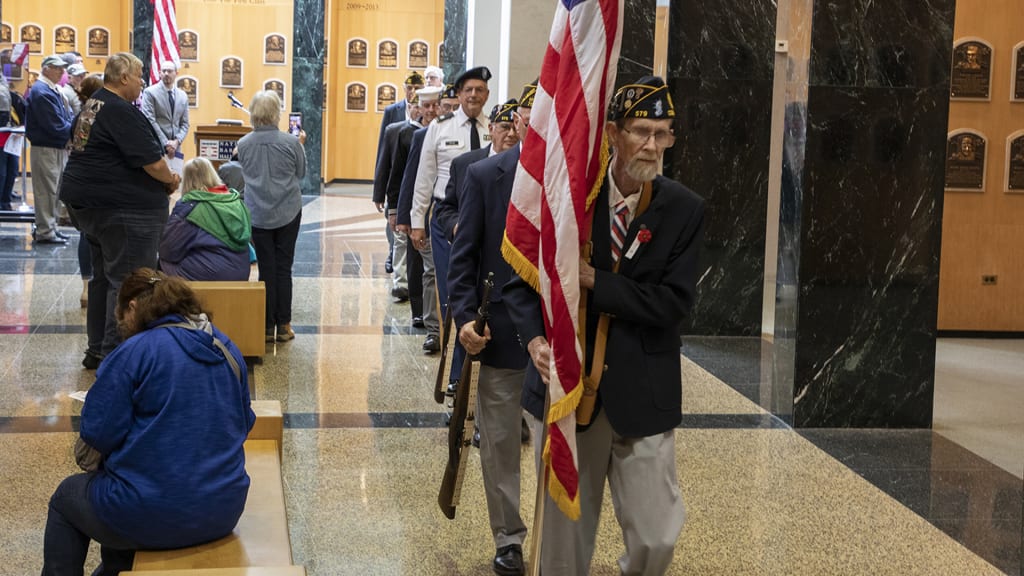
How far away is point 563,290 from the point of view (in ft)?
12.3

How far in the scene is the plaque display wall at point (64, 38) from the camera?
25453 millimetres

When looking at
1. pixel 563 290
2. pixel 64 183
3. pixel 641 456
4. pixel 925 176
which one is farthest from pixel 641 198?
pixel 64 183

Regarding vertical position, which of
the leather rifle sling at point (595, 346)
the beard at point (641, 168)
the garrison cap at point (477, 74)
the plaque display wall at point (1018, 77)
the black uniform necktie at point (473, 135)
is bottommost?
the leather rifle sling at point (595, 346)

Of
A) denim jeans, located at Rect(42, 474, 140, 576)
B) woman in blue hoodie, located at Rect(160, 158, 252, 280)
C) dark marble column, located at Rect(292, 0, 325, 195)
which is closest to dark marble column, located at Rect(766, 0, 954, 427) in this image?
woman in blue hoodie, located at Rect(160, 158, 252, 280)

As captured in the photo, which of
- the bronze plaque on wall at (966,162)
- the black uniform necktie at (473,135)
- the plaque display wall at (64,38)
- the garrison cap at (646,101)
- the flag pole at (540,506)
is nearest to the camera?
the garrison cap at (646,101)

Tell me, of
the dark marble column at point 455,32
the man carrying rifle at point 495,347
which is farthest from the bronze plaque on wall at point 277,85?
the man carrying rifle at point 495,347

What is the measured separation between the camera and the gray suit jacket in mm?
15773

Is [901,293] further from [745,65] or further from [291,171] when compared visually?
[291,171]

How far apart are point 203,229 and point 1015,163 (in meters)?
7.19

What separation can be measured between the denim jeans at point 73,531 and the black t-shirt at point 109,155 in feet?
12.2

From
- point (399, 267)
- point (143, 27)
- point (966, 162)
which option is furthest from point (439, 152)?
point (143, 27)

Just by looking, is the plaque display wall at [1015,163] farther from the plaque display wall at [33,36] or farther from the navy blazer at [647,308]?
the plaque display wall at [33,36]

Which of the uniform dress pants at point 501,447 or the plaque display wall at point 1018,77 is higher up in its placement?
the plaque display wall at point 1018,77

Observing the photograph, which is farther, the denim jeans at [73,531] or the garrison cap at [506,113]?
the garrison cap at [506,113]
